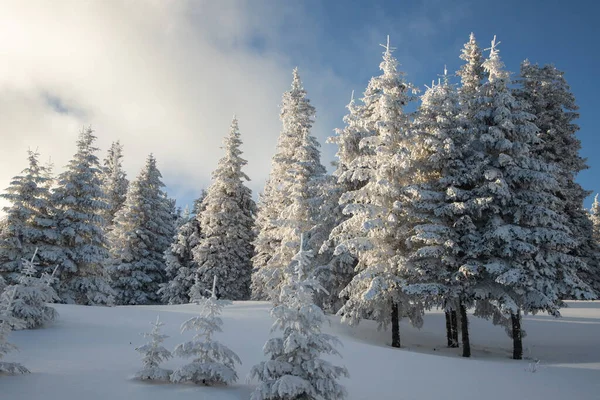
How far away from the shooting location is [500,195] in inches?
645

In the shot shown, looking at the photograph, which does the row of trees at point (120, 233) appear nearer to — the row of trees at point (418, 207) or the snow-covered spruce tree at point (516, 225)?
the row of trees at point (418, 207)

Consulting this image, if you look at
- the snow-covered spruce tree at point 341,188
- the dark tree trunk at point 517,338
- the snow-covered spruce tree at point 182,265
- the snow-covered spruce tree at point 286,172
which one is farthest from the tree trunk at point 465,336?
the snow-covered spruce tree at point 182,265

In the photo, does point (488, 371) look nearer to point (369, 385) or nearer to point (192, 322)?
point (369, 385)

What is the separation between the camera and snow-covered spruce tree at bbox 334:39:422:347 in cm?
1678

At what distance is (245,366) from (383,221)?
9.05 metres

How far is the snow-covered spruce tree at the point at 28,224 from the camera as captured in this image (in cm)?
2238

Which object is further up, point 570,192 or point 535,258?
point 570,192

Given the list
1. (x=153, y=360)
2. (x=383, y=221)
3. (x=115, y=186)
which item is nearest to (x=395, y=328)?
(x=383, y=221)

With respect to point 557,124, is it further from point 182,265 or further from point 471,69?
point 182,265

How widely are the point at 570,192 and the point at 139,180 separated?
3286 cm

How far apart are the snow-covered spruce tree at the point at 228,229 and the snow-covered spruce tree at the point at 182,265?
39.7 inches

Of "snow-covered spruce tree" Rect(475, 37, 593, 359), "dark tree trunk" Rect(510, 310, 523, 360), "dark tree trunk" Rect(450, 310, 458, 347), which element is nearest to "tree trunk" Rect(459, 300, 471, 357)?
"snow-covered spruce tree" Rect(475, 37, 593, 359)

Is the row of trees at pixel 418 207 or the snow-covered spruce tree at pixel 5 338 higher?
the row of trees at pixel 418 207

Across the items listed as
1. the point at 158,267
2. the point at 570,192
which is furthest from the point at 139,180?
the point at 570,192
